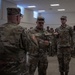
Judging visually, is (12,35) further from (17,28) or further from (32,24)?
(32,24)

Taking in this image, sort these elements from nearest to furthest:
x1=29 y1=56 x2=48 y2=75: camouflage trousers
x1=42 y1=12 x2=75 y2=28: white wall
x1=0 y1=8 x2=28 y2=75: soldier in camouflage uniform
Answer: x1=0 y1=8 x2=28 y2=75: soldier in camouflage uniform → x1=29 y1=56 x2=48 y2=75: camouflage trousers → x1=42 y1=12 x2=75 y2=28: white wall

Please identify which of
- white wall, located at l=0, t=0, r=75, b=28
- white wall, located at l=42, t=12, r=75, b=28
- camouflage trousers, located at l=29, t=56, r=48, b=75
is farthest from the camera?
white wall, located at l=42, t=12, r=75, b=28

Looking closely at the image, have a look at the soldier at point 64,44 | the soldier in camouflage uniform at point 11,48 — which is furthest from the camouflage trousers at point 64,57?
the soldier in camouflage uniform at point 11,48

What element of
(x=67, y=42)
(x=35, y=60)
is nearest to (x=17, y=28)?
(x=35, y=60)

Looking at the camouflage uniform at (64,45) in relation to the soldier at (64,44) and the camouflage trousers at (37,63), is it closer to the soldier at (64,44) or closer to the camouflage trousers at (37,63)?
the soldier at (64,44)

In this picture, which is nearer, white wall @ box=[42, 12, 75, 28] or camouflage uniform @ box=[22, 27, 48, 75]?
camouflage uniform @ box=[22, 27, 48, 75]

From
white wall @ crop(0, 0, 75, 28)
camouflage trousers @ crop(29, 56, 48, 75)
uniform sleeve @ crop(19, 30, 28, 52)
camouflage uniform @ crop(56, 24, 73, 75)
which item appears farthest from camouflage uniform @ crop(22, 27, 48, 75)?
white wall @ crop(0, 0, 75, 28)

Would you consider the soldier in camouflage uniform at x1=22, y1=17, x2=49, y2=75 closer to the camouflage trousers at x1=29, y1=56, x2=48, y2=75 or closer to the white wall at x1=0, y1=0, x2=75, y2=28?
the camouflage trousers at x1=29, y1=56, x2=48, y2=75

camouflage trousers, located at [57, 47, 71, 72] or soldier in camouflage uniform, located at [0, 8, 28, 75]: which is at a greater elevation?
soldier in camouflage uniform, located at [0, 8, 28, 75]

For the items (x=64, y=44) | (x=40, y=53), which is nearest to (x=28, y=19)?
(x=64, y=44)

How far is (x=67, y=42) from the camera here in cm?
468

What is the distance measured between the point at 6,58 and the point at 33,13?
13.4 m

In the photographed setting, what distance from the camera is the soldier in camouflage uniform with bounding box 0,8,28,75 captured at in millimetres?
2055

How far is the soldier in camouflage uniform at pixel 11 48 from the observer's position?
2055 millimetres
